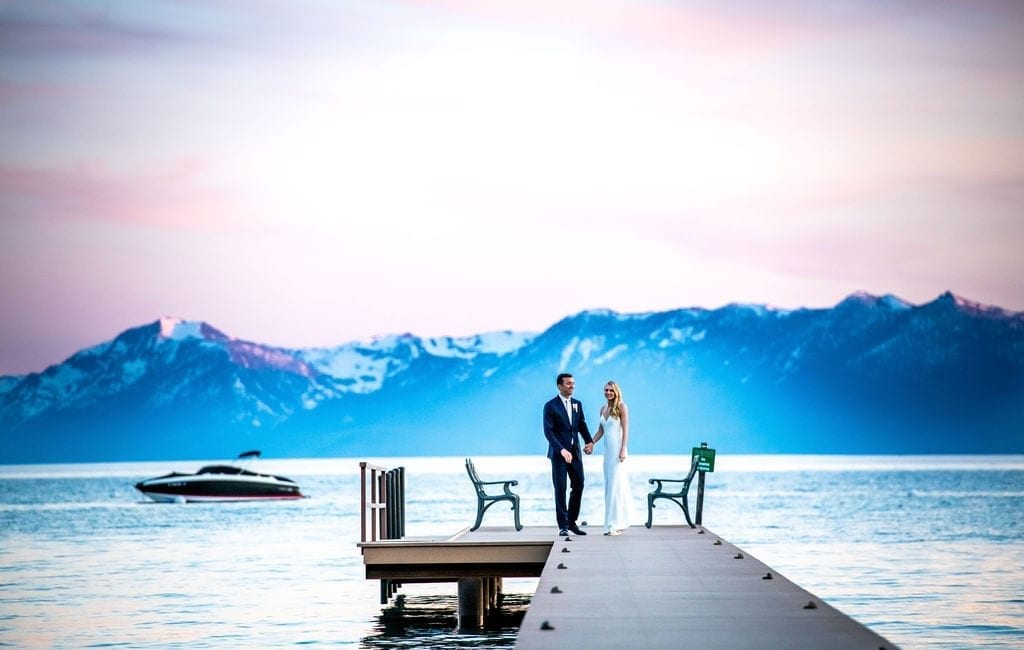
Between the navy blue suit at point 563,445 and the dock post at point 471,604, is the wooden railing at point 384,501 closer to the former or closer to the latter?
the dock post at point 471,604

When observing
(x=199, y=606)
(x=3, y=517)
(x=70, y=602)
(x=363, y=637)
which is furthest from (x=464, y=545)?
(x=3, y=517)

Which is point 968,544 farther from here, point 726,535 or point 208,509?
point 208,509

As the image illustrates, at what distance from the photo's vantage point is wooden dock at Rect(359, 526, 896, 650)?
12.5m

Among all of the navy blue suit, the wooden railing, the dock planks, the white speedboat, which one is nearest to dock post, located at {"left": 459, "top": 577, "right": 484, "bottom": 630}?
the wooden railing

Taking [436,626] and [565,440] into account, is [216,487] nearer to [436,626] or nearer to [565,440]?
[436,626]

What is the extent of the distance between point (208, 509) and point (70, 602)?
6260 cm

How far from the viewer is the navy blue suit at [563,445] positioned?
74.9 ft

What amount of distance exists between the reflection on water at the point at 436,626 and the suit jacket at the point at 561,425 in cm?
317

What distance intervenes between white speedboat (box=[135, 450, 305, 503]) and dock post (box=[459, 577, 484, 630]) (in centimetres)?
7751

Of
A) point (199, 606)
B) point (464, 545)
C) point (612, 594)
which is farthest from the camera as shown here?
point (199, 606)

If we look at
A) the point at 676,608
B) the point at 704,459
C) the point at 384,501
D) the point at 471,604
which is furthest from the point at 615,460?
A: the point at 676,608

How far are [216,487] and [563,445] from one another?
266ft

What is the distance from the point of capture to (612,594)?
50.5 ft

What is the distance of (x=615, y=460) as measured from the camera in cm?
2325
